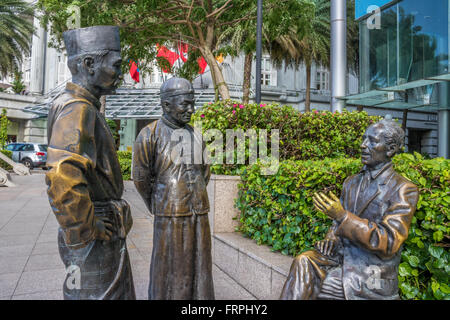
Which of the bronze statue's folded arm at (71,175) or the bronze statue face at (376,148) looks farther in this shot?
the bronze statue face at (376,148)

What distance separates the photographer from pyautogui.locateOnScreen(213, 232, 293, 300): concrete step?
347 cm

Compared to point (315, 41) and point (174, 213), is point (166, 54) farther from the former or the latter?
point (174, 213)

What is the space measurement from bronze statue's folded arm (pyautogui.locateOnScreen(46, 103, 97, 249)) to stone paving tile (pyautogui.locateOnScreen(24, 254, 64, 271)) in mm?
3523

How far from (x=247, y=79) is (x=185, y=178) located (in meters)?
12.6

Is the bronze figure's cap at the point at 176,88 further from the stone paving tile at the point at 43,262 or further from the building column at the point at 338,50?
the building column at the point at 338,50

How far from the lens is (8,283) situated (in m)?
3.90

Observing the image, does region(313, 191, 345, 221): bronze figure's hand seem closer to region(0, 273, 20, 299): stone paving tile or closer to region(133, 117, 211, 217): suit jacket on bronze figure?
region(133, 117, 211, 217): suit jacket on bronze figure

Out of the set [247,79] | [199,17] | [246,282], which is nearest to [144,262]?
[246,282]

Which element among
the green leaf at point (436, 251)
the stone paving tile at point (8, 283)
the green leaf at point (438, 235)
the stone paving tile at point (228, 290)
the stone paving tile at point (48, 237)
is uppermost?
the green leaf at point (438, 235)

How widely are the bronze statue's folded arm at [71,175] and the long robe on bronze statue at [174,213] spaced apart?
88cm

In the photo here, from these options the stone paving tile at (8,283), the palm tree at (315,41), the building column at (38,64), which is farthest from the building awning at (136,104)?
the stone paving tile at (8,283)

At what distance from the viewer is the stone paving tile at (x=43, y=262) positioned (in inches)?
179

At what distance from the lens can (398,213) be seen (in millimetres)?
2168
